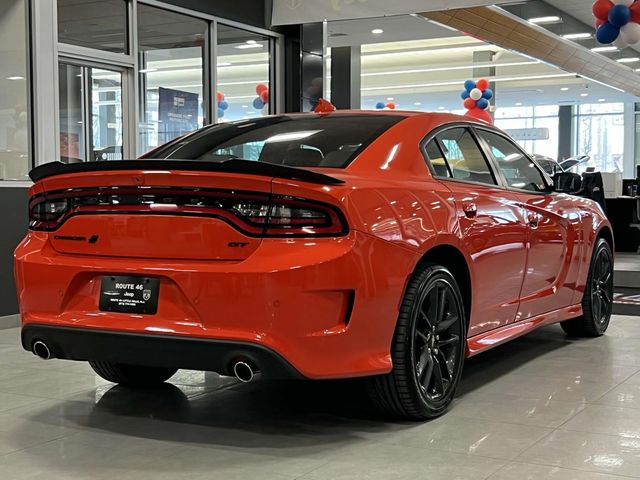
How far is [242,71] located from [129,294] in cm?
789

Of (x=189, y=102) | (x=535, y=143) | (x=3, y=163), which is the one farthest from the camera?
(x=535, y=143)

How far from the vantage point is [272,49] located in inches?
429

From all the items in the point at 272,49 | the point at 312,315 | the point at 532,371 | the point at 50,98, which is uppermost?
the point at 272,49

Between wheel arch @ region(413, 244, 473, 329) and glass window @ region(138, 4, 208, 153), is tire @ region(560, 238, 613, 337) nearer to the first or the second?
wheel arch @ region(413, 244, 473, 329)

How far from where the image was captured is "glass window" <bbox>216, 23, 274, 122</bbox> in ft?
33.3

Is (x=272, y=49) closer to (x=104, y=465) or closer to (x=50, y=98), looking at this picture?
(x=50, y=98)

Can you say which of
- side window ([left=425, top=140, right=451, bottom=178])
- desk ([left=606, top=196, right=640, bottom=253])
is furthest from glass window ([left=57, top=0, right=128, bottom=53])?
desk ([left=606, top=196, right=640, bottom=253])

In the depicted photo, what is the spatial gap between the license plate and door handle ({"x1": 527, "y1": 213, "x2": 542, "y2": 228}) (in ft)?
6.93

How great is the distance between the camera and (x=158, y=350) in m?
3.13

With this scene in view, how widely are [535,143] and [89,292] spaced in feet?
122

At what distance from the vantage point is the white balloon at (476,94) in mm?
21484

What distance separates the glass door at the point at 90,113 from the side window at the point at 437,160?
14.9ft

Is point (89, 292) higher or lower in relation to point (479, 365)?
higher

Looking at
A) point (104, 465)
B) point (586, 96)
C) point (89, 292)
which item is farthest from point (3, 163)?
point (586, 96)
